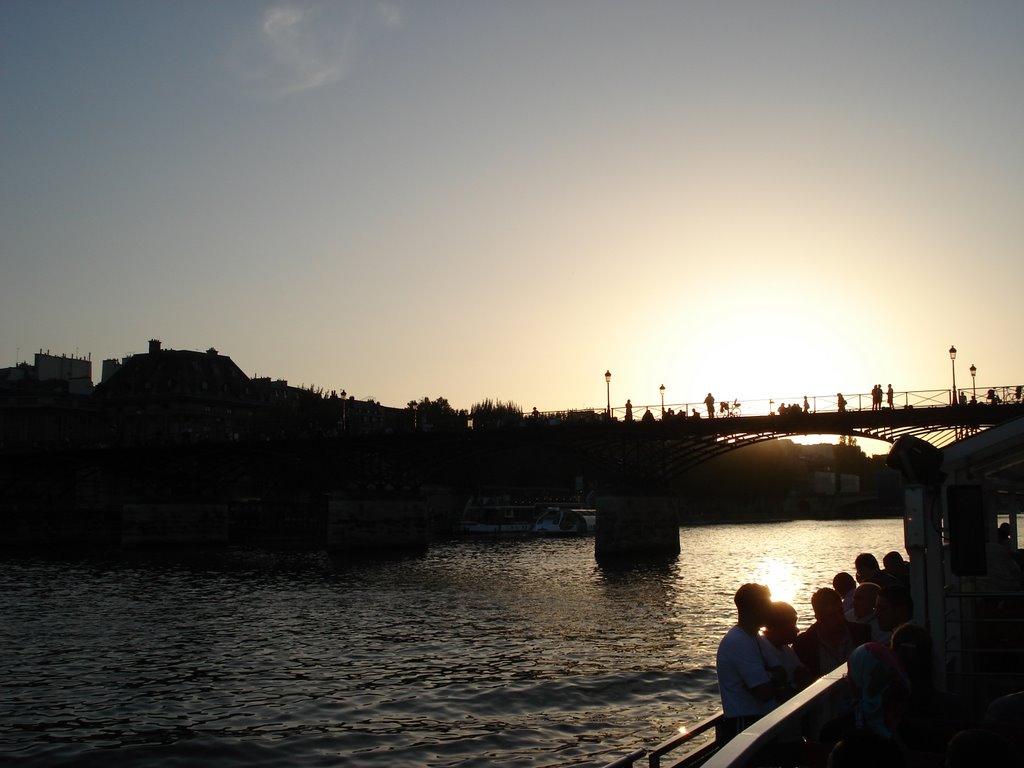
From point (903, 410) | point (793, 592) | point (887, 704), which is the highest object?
point (903, 410)

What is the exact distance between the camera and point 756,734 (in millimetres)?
6504

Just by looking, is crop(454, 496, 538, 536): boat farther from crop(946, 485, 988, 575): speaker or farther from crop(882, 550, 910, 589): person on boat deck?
crop(946, 485, 988, 575): speaker

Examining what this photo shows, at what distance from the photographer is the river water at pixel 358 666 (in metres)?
17.7

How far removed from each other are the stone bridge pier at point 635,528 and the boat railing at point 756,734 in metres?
60.0

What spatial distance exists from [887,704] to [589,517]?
10081 centimetres

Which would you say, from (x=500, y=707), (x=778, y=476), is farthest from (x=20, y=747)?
(x=778, y=476)

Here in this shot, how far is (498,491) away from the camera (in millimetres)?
133750

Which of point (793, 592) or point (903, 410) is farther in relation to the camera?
point (903, 410)

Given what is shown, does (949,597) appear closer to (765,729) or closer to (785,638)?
(785,638)

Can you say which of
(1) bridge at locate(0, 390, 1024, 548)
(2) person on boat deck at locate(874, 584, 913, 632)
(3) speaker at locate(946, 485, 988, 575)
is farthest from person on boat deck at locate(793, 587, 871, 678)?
(1) bridge at locate(0, 390, 1024, 548)

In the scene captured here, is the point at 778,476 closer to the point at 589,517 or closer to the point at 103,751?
the point at 589,517

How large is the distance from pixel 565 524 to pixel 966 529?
96.5m

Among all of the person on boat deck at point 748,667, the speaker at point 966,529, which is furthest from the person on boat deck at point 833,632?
the person on boat deck at point 748,667

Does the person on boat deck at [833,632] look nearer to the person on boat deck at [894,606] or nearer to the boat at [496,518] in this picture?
the person on boat deck at [894,606]
